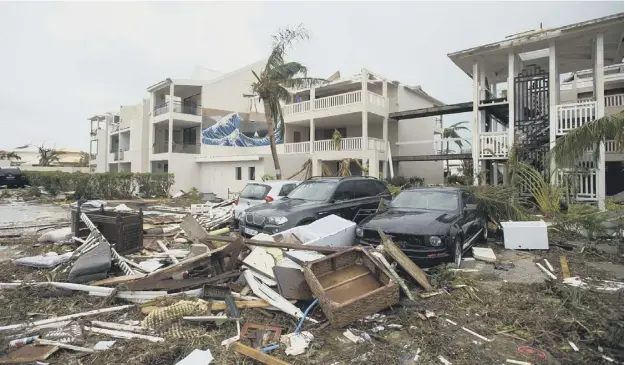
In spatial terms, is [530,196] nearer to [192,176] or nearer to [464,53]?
[464,53]

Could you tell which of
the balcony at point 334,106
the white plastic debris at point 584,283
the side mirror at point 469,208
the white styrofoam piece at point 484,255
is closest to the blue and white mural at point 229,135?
the balcony at point 334,106

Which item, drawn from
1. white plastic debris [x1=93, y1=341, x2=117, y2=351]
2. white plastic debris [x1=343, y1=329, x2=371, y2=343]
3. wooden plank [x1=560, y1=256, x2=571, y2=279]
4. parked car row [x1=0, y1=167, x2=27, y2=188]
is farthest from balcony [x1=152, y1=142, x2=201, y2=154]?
white plastic debris [x1=343, y1=329, x2=371, y2=343]

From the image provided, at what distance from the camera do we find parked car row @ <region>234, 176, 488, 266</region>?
19.7 feet

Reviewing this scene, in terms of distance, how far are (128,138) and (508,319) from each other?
124 ft

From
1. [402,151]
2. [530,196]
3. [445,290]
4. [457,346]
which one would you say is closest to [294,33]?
[402,151]

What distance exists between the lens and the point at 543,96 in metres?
14.6

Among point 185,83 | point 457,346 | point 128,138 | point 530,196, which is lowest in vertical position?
point 457,346

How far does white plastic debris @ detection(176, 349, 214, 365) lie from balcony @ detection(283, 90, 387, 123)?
56.2 feet

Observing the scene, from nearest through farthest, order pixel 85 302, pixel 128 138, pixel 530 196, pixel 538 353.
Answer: pixel 538 353 → pixel 85 302 → pixel 530 196 → pixel 128 138

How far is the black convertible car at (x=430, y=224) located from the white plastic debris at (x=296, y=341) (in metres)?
2.81

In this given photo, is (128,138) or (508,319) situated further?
(128,138)

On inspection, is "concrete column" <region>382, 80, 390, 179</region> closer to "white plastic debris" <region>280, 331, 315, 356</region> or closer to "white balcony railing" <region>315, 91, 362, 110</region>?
"white balcony railing" <region>315, 91, 362, 110</region>

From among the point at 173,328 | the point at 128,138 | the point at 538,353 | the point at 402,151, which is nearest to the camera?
the point at 538,353

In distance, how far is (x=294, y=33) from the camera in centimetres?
1917
